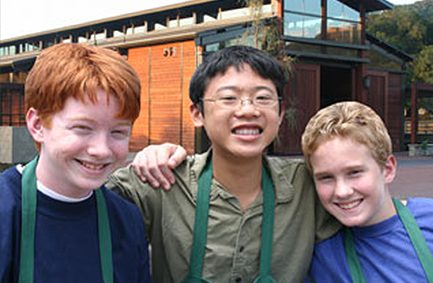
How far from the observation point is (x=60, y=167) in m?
1.69

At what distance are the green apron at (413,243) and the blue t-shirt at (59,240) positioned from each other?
1.05m

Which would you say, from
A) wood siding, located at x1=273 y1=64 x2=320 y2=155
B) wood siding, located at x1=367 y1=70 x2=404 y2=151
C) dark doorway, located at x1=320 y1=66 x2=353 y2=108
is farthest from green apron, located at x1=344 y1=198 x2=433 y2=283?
wood siding, located at x1=367 y1=70 x2=404 y2=151

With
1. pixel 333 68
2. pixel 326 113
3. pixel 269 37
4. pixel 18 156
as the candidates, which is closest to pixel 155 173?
pixel 326 113

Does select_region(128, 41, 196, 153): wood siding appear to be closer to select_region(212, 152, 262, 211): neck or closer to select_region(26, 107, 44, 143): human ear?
select_region(212, 152, 262, 211): neck

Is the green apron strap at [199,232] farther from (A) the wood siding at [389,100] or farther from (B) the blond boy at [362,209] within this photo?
(A) the wood siding at [389,100]

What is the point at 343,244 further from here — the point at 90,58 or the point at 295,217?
the point at 90,58

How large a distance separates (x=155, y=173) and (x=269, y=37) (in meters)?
11.3

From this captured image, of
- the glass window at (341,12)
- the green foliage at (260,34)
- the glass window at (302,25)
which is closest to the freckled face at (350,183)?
the green foliage at (260,34)

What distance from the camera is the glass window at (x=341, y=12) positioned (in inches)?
709

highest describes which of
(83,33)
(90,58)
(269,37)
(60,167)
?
(83,33)

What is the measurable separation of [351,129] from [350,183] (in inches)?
10.3

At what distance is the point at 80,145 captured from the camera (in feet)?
5.46

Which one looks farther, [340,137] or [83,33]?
[83,33]

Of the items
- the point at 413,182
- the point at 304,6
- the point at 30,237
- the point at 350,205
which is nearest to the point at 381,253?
the point at 350,205
